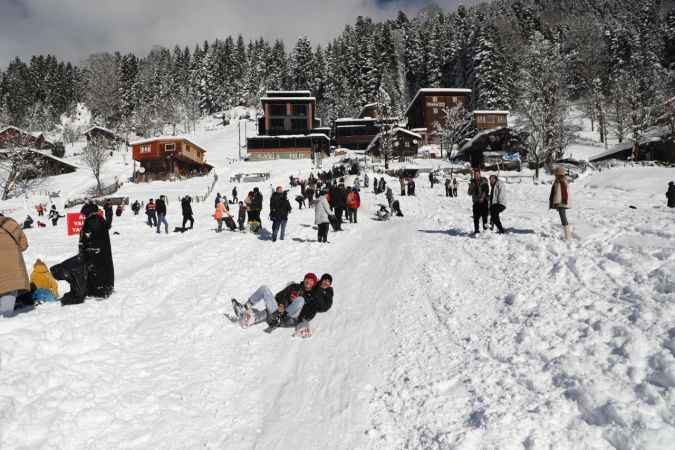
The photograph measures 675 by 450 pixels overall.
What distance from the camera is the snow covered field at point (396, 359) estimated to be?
3961 millimetres

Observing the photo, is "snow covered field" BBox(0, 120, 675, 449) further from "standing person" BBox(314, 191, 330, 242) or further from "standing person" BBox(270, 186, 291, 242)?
"standing person" BBox(270, 186, 291, 242)

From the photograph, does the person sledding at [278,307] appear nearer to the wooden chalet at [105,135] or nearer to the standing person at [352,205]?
the standing person at [352,205]

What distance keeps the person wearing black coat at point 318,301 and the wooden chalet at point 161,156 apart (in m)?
51.7

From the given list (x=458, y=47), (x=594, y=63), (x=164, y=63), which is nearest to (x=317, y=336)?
(x=458, y=47)

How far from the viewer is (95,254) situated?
761 cm

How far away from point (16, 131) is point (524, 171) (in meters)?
68.5

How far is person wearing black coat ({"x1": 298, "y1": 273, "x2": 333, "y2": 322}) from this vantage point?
281 inches

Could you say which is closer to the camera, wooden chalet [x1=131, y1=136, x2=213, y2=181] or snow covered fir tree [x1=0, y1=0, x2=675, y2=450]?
snow covered fir tree [x1=0, y1=0, x2=675, y2=450]

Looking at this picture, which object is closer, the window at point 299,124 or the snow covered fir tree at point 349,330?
the snow covered fir tree at point 349,330

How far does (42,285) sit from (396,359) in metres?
6.38

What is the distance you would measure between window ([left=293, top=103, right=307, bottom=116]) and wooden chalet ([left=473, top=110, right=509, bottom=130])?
2720cm

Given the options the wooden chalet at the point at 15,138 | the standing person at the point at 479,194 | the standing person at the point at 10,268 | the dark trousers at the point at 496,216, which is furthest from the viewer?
the wooden chalet at the point at 15,138

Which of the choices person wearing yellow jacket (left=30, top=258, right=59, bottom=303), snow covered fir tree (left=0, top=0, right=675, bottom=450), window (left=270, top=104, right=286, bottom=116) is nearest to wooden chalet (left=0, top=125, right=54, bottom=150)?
window (left=270, top=104, right=286, bottom=116)

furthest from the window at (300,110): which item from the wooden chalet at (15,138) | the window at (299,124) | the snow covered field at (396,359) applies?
the snow covered field at (396,359)
